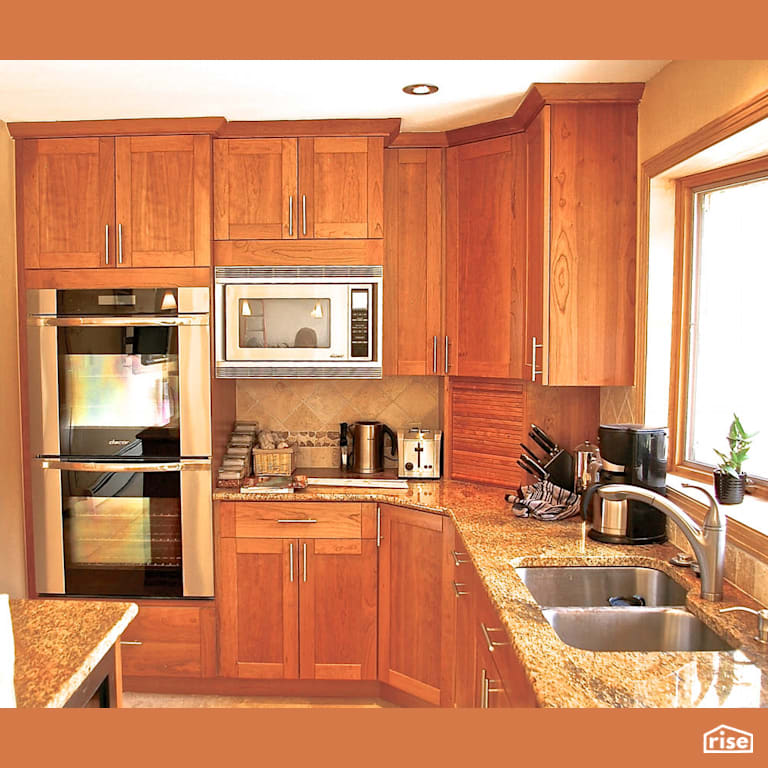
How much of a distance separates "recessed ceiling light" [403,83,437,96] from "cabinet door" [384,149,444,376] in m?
0.54

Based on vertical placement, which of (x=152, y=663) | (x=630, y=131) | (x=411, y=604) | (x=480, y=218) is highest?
(x=630, y=131)

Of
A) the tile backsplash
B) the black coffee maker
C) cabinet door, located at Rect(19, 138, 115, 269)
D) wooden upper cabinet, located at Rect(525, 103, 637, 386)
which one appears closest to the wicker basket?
the tile backsplash

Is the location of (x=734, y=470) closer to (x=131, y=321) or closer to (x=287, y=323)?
(x=287, y=323)

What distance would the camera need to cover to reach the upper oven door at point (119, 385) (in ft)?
10.3

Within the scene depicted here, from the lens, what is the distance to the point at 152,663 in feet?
10.4

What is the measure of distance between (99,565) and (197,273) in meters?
1.35

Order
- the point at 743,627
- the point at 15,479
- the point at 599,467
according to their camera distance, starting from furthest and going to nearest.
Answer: the point at 15,479 → the point at 599,467 → the point at 743,627

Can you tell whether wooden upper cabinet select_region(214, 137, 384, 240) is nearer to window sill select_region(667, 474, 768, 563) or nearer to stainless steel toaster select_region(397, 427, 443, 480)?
stainless steel toaster select_region(397, 427, 443, 480)

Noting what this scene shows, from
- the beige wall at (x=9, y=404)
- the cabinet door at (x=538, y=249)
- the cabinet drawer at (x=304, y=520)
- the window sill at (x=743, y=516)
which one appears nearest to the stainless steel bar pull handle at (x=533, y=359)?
the cabinet door at (x=538, y=249)

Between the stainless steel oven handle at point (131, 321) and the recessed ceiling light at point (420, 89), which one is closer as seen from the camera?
the recessed ceiling light at point (420, 89)

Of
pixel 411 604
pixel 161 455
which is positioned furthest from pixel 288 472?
pixel 411 604

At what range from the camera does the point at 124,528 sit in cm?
321

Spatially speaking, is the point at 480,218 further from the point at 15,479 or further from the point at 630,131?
the point at 15,479
